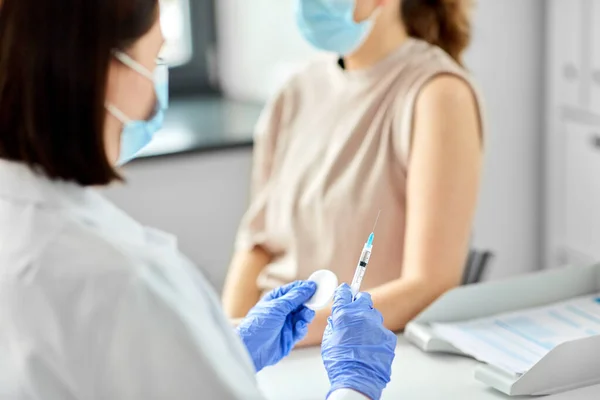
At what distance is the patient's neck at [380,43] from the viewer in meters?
1.64

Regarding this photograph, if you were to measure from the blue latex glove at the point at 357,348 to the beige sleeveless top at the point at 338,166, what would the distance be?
14.6 inches

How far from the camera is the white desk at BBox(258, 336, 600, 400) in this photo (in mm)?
1200

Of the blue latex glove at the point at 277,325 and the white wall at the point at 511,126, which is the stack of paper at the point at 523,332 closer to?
the blue latex glove at the point at 277,325

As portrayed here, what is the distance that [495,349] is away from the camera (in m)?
1.30

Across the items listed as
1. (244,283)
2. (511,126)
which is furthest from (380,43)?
(511,126)

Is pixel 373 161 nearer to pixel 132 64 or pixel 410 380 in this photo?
pixel 410 380

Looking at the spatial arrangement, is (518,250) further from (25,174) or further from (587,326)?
(25,174)

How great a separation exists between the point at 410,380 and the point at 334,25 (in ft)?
2.22

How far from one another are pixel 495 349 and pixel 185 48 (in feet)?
5.93

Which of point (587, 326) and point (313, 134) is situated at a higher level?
point (313, 134)

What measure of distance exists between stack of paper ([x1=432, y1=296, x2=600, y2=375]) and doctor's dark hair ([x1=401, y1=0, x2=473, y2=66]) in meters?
0.54

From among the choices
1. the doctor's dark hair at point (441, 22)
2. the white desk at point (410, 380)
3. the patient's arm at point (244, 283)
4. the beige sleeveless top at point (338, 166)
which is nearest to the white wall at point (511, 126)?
the doctor's dark hair at point (441, 22)

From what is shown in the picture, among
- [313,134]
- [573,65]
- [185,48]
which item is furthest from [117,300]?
[185,48]

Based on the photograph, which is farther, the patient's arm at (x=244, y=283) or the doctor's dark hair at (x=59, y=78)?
the patient's arm at (x=244, y=283)
